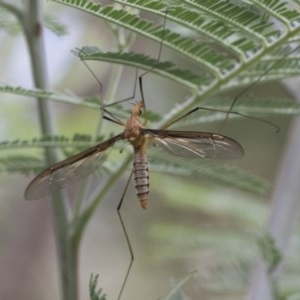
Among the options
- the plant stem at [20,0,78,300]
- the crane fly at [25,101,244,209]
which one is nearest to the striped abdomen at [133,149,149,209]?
the crane fly at [25,101,244,209]

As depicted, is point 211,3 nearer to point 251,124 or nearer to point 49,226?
point 251,124

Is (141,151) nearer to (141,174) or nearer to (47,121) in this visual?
(141,174)

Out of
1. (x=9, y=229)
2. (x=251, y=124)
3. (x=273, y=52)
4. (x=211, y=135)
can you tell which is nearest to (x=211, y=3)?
(x=273, y=52)

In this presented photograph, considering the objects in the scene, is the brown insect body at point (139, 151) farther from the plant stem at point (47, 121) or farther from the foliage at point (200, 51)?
the plant stem at point (47, 121)

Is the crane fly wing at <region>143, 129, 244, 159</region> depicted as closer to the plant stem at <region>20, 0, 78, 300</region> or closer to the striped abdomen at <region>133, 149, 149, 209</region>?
the striped abdomen at <region>133, 149, 149, 209</region>

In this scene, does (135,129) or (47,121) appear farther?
(135,129)

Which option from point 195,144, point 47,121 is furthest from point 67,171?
point 195,144
